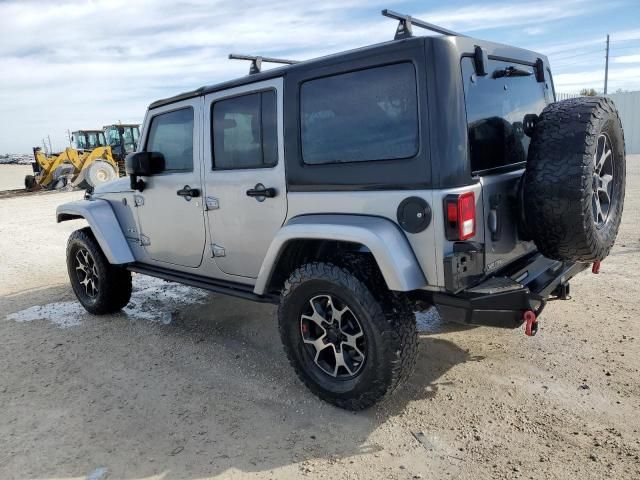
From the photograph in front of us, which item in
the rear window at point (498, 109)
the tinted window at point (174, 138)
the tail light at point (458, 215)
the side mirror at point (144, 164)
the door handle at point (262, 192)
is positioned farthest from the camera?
the side mirror at point (144, 164)

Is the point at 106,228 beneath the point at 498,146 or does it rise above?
beneath

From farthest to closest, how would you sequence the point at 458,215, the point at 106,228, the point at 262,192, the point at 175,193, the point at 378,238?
the point at 106,228, the point at 175,193, the point at 262,192, the point at 378,238, the point at 458,215

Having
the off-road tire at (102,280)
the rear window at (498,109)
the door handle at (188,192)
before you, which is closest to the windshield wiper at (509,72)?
the rear window at (498,109)

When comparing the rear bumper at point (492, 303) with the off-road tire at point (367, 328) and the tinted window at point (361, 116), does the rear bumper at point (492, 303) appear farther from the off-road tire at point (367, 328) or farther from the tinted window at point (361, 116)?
the tinted window at point (361, 116)

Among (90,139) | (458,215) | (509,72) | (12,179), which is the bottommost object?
(458,215)

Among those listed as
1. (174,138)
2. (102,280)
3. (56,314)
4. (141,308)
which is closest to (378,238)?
(174,138)

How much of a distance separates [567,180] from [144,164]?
318 cm

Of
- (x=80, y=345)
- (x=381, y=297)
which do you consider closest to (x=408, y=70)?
(x=381, y=297)

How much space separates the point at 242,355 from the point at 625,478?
2634 mm

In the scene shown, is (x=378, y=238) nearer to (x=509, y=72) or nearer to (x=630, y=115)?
(x=509, y=72)

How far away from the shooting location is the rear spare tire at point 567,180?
2.55 metres

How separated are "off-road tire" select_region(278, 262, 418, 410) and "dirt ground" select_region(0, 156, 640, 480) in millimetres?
169

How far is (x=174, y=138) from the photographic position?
13.6ft

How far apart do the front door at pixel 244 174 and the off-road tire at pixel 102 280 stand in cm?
155
